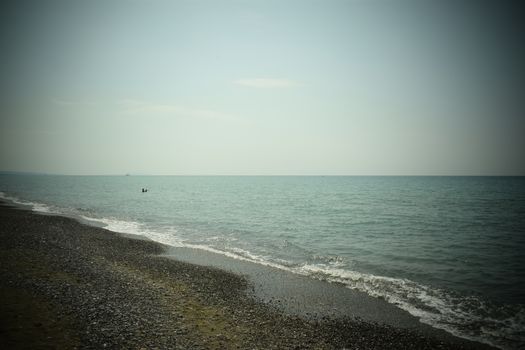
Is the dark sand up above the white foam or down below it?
above

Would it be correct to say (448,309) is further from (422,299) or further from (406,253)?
(406,253)

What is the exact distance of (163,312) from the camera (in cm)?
1273

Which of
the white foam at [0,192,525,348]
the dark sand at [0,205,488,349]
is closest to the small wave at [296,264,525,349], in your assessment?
the white foam at [0,192,525,348]

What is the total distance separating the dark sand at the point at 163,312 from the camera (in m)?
10.6

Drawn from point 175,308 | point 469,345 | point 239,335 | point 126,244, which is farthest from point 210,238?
point 469,345

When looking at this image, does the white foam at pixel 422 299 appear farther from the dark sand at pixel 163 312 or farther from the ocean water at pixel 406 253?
the dark sand at pixel 163 312

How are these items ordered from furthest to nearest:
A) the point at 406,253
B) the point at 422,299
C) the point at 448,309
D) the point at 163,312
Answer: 1. the point at 406,253
2. the point at 422,299
3. the point at 448,309
4. the point at 163,312

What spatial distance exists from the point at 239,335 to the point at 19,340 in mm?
7811

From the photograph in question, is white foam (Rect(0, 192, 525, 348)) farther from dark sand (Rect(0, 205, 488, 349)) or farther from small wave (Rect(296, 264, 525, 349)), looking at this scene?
dark sand (Rect(0, 205, 488, 349))

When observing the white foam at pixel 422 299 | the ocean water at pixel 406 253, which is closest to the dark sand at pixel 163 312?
the white foam at pixel 422 299

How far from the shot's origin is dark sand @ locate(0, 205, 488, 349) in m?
10.6

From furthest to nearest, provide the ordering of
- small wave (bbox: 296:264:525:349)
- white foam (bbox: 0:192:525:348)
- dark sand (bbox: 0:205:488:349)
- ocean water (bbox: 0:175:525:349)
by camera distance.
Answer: ocean water (bbox: 0:175:525:349)
white foam (bbox: 0:192:525:348)
small wave (bbox: 296:264:525:349)
dark sand (bbox: 0:205:488:349)

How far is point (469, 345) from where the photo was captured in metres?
12.4

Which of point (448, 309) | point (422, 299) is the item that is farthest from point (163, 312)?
point (448, 309)
